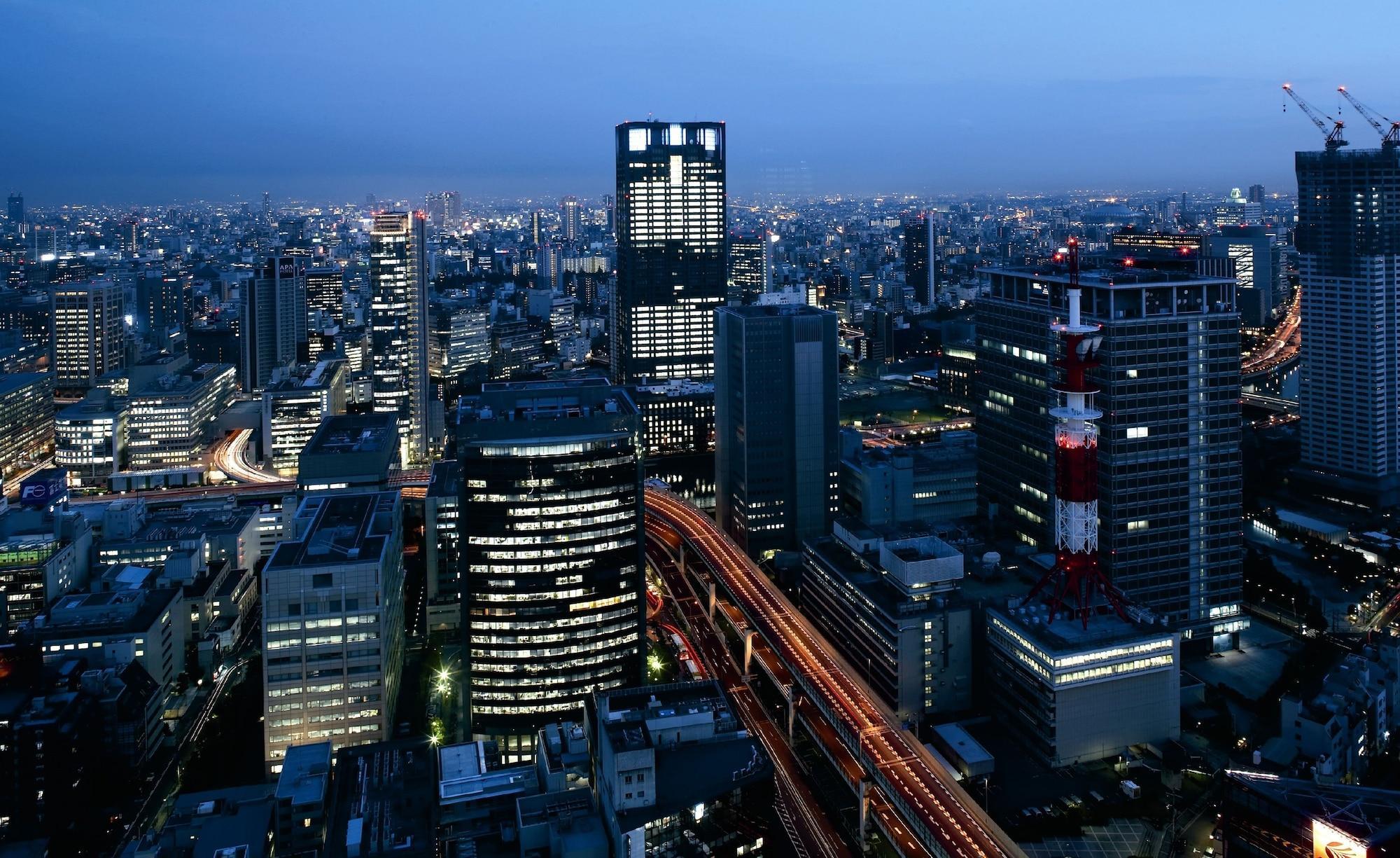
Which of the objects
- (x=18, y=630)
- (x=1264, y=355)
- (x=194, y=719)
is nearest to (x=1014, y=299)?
(x=194, y=719)

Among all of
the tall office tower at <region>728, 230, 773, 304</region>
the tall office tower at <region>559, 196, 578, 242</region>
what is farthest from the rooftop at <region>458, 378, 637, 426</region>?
the tall office tower at <region>559, 196, 578, 242</region>

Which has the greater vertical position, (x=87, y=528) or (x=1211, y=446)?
(x=1211, y=446)

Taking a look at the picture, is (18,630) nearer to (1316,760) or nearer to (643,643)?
(643,643)

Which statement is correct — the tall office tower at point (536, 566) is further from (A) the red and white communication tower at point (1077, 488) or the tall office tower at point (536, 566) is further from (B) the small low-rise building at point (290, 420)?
(B) the small low-rise building at point (290, 420)

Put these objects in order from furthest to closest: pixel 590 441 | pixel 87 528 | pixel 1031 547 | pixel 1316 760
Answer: pixel 87 528
pixel 1031 547
pixel 590 441
pixel 1316 760

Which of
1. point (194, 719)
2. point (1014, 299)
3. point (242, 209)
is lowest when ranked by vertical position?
point (194, 719)

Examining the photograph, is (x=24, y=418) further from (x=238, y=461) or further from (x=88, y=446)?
(x=238, y=461)

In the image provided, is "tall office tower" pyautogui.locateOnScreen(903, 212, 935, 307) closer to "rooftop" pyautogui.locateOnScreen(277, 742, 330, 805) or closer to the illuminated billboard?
"rooftop" pyautogui.locateOnScreen(277, 742, 330, 805)
